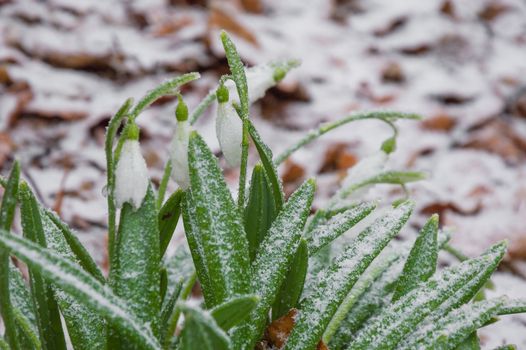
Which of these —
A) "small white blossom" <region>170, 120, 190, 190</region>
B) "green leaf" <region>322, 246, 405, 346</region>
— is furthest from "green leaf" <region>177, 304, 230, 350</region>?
"green leaf" <region>322, 246, 405, 346</region>

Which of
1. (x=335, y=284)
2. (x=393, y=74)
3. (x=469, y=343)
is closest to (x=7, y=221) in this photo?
(x=335, y=284)

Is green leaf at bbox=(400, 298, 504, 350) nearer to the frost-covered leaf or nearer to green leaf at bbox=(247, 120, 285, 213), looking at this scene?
the frost-covered leaf

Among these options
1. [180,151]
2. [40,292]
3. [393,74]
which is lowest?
[40,292]

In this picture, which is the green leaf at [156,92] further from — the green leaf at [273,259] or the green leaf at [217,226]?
the green leaf at [273,259]

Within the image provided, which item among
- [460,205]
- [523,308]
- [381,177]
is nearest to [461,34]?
[460,205]

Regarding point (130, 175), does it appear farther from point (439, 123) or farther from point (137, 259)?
point (439, 123)

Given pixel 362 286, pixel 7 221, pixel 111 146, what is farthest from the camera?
pixel 362 286
